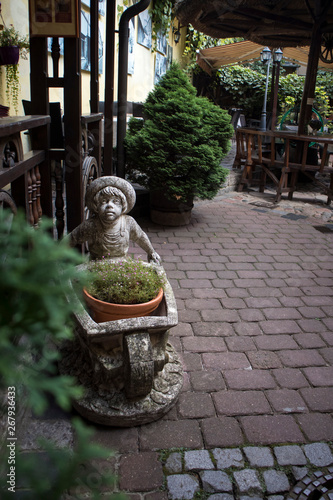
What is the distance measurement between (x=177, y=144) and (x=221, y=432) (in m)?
3.99

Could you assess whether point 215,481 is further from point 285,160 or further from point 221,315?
point 285,160

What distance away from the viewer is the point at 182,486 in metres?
2.06

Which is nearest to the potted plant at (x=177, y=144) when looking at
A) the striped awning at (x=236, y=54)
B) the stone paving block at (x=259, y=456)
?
the stone paving block at (x=259, y=456)

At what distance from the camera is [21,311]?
2.02 ft

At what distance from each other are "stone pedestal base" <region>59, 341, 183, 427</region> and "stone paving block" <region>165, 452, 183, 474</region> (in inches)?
10.7

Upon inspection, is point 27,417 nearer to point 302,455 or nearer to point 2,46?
point 302,455

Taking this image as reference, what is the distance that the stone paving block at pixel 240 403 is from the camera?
262 centimetres

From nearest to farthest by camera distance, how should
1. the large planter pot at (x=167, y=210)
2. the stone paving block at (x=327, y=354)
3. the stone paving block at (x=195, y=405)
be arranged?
1. the stone paving block at (x=195, y=405)
2. the stone paving block at (x=327, y=354)
3. the large planter pot at (x=167, y=210)

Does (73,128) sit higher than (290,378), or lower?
higher

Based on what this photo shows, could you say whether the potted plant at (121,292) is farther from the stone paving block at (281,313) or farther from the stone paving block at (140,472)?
the stone paving block at (281,313)

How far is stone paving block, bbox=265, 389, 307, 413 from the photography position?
2660 millimetres

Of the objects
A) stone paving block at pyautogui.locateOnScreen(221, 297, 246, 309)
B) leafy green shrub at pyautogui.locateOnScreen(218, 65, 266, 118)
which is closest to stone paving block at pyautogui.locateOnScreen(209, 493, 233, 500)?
stone paving block at pyautogui.locateOnScreen(221, 297, 246, 309)

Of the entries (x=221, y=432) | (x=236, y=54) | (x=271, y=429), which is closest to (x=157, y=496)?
(x=221, y=432)

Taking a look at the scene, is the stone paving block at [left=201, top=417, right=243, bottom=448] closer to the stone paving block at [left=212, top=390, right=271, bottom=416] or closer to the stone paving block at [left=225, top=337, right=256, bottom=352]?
the stone paving block at [left=212, top=390, right=271, bottom=416]
